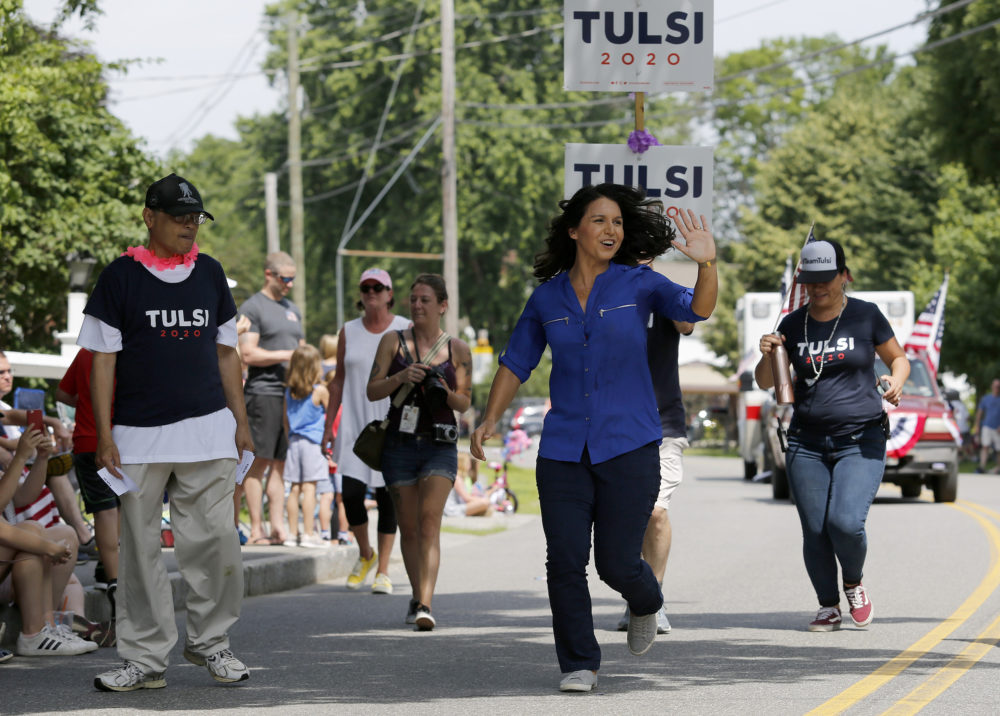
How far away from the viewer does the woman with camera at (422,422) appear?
379 inches

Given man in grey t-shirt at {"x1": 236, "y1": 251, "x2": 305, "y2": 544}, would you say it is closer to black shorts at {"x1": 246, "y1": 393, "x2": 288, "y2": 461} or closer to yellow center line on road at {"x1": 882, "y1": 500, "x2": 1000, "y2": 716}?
black shorts at {"x1": 246, "y1": 393, "x2": 288, "y2": 461}

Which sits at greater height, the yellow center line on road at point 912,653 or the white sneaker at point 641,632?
the white sneaker at point 641,632

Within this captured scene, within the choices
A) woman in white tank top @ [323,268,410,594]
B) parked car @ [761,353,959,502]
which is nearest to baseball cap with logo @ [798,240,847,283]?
woman in white tank top @ [323,268,410,594]

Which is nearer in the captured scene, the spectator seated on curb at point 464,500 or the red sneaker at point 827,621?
the red sneaker at point 827,621

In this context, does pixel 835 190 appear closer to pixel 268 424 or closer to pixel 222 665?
pixel 268 424

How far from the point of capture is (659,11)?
10.1m

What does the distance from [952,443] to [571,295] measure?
597 inches

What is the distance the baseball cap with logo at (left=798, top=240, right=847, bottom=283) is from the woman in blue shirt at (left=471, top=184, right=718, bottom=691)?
212 cm

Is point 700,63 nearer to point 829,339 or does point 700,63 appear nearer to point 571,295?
point 829,339

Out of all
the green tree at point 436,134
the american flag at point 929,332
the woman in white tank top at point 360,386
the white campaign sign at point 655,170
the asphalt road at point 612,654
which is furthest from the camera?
the green tree at point 436,134

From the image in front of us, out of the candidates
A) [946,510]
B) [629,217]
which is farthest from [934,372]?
[629,217]

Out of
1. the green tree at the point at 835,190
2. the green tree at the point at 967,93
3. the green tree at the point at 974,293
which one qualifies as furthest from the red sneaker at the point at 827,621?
the green tree at the point at 835,190

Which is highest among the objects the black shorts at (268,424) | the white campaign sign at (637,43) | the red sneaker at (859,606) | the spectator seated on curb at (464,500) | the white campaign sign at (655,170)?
the white campaign sign at (637,43)

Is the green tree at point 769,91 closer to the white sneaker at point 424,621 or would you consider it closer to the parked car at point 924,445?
the parked car at point 924,445
